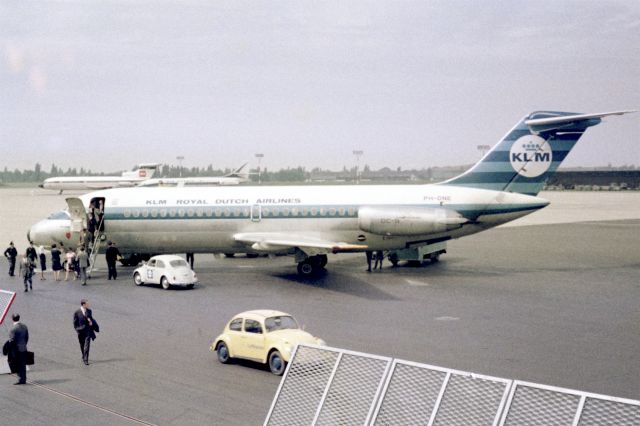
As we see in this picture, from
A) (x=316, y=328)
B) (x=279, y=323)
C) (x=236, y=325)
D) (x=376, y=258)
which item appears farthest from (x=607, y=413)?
(x=376, y=258)

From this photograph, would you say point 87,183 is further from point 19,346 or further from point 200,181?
point 19,346

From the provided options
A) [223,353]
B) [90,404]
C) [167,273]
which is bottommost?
[90,404]

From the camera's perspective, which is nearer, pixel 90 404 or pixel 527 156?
pixel 90 404

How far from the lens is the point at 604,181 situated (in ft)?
483

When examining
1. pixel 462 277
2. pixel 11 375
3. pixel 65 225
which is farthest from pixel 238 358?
pixel 65 225

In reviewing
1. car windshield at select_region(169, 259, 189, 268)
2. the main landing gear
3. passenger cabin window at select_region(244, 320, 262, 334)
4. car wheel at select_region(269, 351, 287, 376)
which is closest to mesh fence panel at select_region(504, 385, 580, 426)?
car wheel at select_region(269, 351, 287, 376)

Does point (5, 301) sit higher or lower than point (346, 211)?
lower

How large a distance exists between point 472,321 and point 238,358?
8.56m

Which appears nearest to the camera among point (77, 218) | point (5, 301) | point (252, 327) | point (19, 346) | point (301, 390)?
point (301, 390)

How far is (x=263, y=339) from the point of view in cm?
1597

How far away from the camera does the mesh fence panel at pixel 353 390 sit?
7.37 meters

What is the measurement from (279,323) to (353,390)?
903 cm

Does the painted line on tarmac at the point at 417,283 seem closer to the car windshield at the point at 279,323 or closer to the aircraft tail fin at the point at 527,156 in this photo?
the aircraft tail fin at the point at 527,156

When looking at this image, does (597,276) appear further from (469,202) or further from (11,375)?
(11,375)
